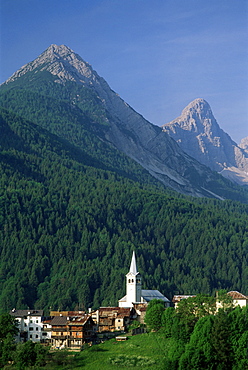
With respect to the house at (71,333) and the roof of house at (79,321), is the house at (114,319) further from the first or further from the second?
the house at (71,333)

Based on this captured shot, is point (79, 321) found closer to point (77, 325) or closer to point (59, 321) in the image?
point (77, 325)

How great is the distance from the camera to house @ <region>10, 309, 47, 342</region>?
430ft

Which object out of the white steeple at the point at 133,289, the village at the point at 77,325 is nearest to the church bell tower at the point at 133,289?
the white steeple at the point at 133,289

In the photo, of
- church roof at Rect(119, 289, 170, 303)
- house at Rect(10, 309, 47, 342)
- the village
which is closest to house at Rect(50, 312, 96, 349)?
the village

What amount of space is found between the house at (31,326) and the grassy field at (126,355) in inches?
667

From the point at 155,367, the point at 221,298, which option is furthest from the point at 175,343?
the point at 221,298

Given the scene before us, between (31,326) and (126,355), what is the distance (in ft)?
96.2

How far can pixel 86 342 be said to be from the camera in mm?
121062

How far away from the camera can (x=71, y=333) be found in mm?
120875

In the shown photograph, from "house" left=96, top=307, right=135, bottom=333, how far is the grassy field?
40.2ft

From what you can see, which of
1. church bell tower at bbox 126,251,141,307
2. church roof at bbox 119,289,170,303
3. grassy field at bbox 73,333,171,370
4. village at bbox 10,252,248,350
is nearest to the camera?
grassy field at bbox 73,333,171,370

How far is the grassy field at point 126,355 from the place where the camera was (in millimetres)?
106625

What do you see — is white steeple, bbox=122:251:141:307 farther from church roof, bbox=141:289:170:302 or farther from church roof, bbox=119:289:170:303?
church roof, bbox=141:289:170:302

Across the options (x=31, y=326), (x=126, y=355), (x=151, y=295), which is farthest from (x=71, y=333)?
(x=151, y=295)
